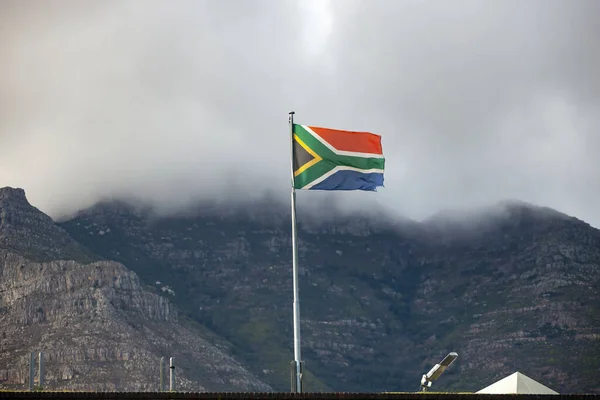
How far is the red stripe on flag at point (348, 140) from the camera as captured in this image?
66.1 m

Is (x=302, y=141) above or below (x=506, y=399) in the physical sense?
above

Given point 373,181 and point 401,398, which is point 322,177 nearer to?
point 373,181

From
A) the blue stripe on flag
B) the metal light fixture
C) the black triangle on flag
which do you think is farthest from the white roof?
the black triangle on flag

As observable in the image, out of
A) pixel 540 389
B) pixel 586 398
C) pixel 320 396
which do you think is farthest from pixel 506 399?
pixel 540 389

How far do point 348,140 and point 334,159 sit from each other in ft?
4.11

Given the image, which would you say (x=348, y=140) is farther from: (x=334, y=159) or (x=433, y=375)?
(x=433, y=375)

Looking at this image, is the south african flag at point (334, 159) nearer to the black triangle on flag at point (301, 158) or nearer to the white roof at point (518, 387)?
the black triangle on flag at point (301, 158)

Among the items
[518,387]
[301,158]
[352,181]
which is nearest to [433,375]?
[518,387]

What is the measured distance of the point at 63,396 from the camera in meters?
55.0

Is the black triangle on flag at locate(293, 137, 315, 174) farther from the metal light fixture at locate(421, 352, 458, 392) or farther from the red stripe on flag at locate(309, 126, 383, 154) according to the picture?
the metal light fixture at locate(421, 352, 458, 392)

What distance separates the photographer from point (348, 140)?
6650cm

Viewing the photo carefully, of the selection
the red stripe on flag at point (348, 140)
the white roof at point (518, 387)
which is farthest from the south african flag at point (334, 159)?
the white roof at point (518, 387)

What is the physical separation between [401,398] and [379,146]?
17.7 metres

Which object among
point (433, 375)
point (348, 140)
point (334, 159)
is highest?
point (348, 140)
